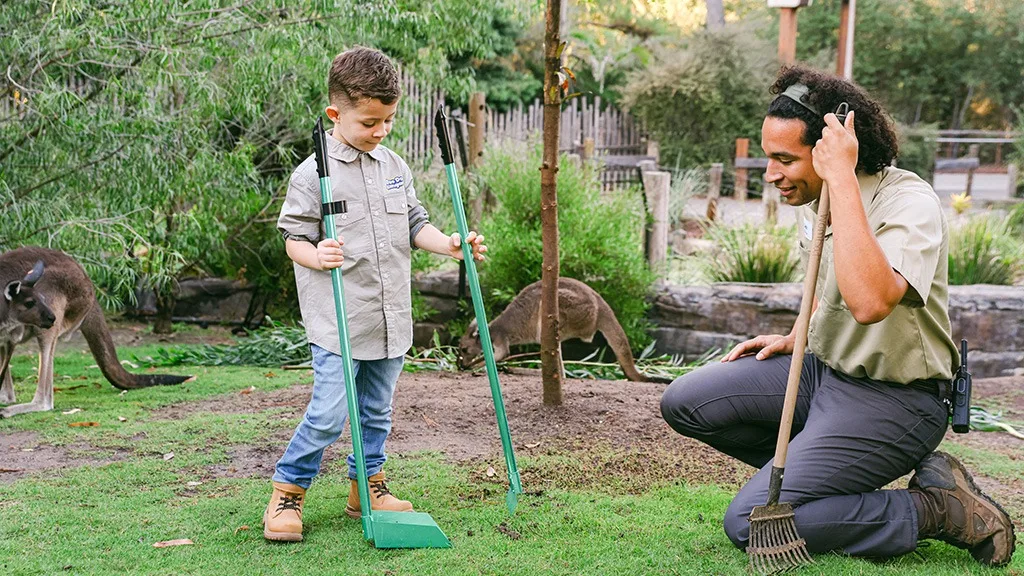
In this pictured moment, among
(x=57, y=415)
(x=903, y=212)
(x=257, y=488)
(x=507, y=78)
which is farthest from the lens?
(x=507, y=78)

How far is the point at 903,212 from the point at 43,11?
5.76 metres

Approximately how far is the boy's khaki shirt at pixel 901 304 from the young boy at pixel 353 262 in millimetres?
1259

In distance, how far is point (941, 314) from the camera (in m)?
3.14

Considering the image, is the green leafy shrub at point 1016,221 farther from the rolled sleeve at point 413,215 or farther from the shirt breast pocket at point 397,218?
the shirt breast pocket at point 397,218

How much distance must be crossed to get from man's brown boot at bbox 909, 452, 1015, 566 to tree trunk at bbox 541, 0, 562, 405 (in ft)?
7.55

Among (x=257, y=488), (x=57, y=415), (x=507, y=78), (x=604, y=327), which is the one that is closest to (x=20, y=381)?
(x=57, y=415)

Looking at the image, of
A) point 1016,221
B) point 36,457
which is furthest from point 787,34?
point 36,457

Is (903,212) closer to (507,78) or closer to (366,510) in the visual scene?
(366,510)

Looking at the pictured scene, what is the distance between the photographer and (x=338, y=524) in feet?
11.9

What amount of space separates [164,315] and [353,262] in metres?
6.59

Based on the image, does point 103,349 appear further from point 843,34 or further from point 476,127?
point 843,34

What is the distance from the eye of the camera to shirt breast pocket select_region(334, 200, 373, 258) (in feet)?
11.4

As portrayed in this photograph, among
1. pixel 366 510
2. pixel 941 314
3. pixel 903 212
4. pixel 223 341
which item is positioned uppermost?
pixel 903 212

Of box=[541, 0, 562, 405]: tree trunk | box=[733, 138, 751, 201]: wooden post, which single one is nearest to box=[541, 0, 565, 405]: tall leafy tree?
box=[541, 0, 562, 405]: tree trunk
